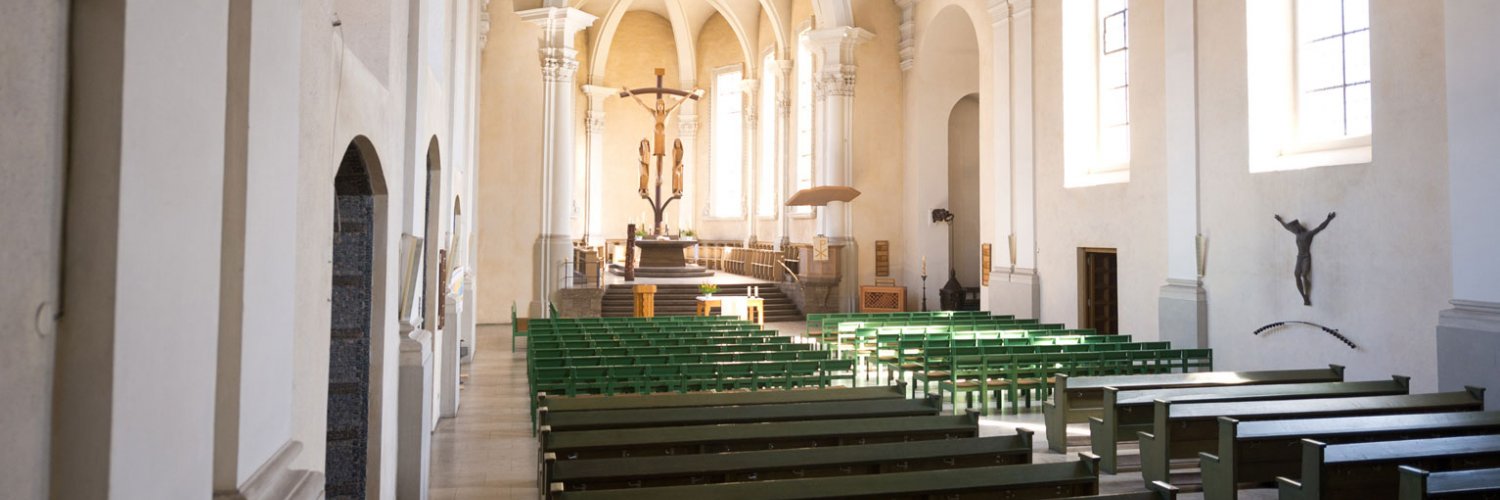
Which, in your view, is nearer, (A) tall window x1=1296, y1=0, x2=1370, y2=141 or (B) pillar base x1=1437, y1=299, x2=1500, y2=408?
(B) pillar base x1=1437, y1=299, x2=1500, y2=408

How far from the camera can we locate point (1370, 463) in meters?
5.05

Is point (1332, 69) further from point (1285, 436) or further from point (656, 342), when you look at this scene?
point (656, 342)

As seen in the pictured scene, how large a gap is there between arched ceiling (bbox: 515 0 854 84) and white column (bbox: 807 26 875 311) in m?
0.54

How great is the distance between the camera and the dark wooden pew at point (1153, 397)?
23.5 feet

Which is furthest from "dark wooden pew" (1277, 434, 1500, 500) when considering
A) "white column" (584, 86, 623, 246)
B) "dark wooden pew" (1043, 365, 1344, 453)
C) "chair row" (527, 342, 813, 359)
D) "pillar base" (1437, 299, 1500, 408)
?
"white column" (584, 86, 623, 246)

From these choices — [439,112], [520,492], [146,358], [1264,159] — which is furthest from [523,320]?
[146,358]

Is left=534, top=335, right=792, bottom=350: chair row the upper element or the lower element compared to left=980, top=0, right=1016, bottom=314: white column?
lower

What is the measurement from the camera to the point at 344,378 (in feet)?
18.2

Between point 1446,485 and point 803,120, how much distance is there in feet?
71.6

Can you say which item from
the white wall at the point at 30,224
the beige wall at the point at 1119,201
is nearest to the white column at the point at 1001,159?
the beige wall at the point at 1119,201

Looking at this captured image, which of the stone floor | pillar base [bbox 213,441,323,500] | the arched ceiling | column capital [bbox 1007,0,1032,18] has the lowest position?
the stone floor

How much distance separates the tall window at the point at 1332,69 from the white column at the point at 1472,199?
1976mm

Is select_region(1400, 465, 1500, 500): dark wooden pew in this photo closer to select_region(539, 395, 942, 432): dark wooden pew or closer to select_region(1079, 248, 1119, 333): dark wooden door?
select_region(539, 395, 942, 432): dark wooden pew

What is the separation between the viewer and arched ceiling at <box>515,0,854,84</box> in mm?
21953
